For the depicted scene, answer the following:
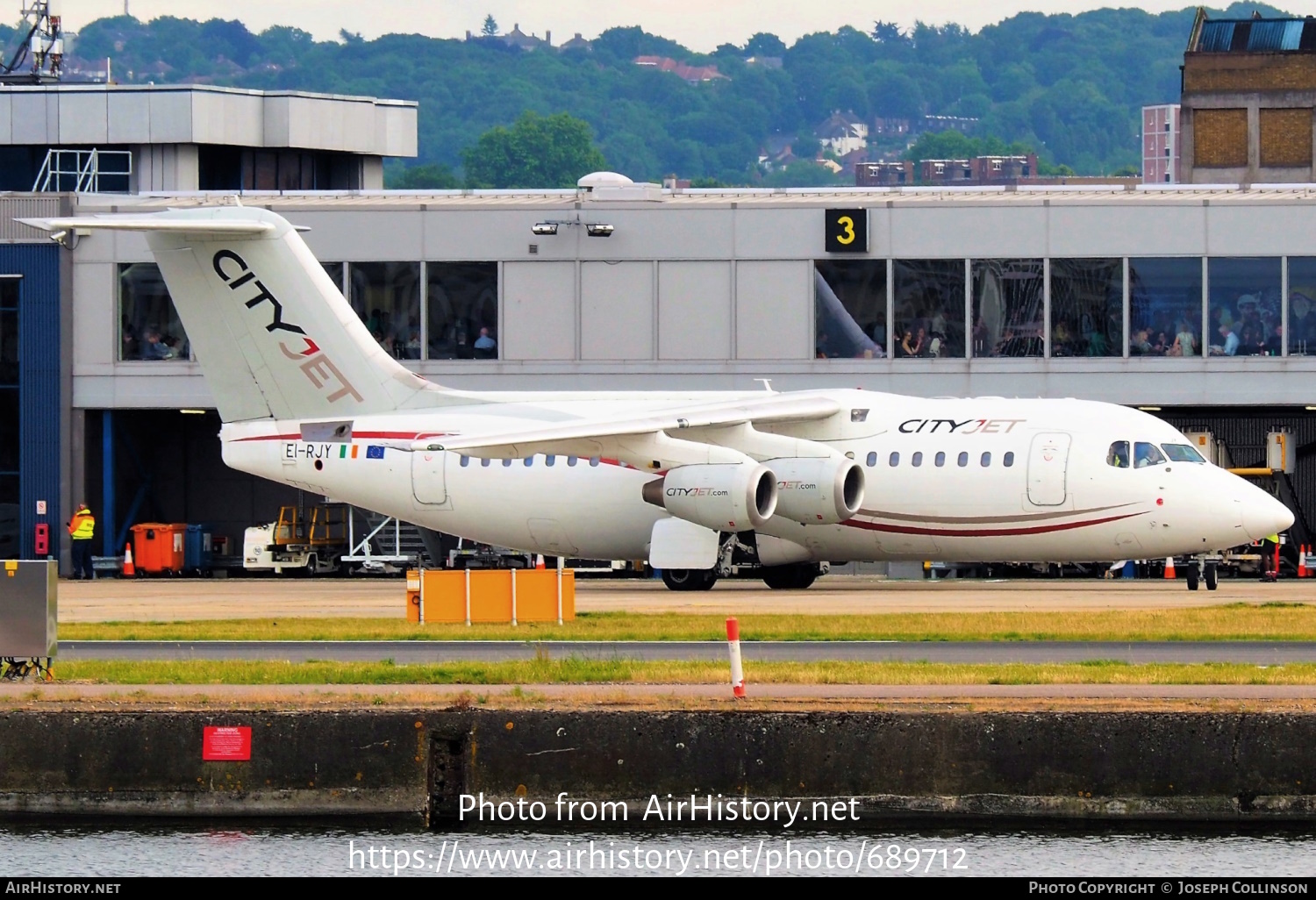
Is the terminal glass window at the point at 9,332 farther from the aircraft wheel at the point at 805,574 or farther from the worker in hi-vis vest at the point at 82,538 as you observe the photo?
the aircraft wheel at the point at 805,574

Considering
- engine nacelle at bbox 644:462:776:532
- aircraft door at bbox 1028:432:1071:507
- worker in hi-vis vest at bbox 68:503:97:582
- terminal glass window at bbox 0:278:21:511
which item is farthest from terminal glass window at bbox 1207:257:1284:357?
terminal glass window at bbox 0:278:21:511

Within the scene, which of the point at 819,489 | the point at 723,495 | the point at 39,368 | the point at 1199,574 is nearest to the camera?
the point at 723,495

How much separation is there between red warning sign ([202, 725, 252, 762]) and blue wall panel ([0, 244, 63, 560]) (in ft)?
106

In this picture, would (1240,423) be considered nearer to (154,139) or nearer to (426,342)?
(426,342)

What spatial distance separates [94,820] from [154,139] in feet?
140

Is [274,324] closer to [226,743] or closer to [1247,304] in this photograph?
[226,743]

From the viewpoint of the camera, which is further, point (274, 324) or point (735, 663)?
point (274, 324)

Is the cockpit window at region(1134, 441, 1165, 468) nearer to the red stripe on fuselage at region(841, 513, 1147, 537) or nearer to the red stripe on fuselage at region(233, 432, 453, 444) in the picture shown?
the red stripe on fuselage at region(841, 513, 1147, 537)

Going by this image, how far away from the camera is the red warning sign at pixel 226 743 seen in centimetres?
1712

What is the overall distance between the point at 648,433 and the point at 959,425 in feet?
17.2

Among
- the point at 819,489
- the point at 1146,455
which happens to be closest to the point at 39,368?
the point at 819,489

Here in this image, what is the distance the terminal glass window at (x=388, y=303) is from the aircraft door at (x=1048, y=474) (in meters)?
18.2

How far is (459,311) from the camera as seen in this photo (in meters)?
47.3
